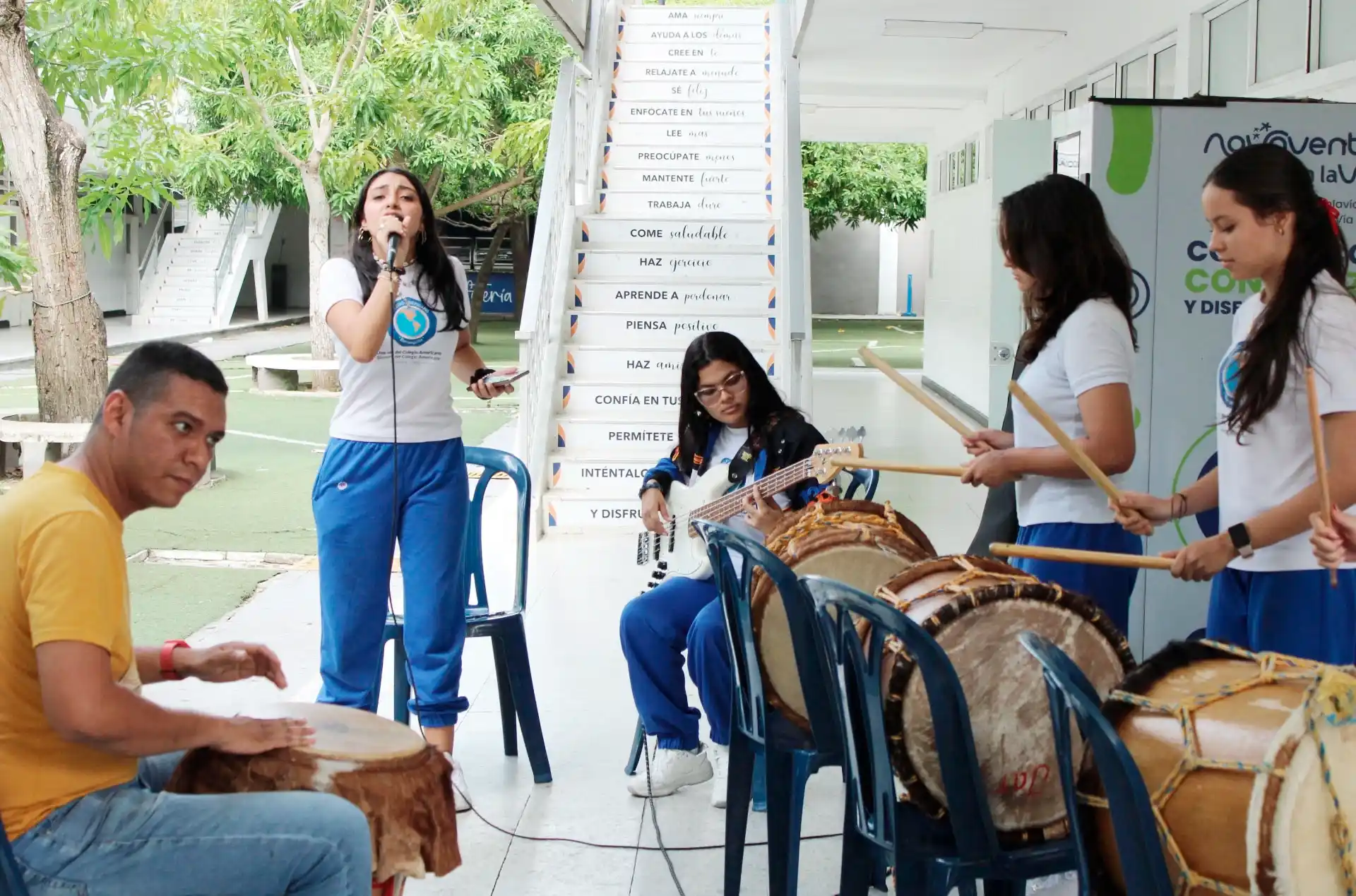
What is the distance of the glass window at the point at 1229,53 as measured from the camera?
20.6ft

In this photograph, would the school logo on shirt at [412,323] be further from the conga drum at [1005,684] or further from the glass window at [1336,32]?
the glass window at [1336,32]

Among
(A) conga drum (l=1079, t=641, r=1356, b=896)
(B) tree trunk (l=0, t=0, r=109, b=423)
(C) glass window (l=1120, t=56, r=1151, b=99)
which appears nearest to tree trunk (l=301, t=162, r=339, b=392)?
(B) tree trunk (l=0, t=0, r=109, b=423)

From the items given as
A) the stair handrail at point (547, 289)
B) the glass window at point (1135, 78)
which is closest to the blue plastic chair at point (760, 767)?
the stair handrail at point (547, 289)

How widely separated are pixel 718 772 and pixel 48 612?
2428 mm

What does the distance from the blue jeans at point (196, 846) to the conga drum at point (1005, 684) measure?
33.2 inches

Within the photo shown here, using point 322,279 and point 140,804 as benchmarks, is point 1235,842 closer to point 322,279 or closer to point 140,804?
point 140,804

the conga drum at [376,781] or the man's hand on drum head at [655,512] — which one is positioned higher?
the man's hand on drum head at [655,512]

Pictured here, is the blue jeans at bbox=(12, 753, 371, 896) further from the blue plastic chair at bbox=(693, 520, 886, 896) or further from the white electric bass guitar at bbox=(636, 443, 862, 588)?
the white electric bass guitar at bbox=(636, 443, 862, 588)

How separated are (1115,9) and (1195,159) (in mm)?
4068

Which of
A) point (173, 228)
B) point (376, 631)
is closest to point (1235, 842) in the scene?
point (376, 631)

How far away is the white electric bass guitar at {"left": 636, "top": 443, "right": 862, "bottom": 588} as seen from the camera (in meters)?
3.49

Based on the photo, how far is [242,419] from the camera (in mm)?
12117

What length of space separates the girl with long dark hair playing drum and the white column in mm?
30286

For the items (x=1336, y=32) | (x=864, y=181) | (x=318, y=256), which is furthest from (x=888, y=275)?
(x=1336, y=32)
